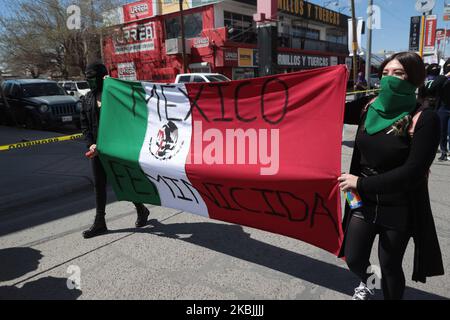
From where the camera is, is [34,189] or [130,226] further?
[34,189]

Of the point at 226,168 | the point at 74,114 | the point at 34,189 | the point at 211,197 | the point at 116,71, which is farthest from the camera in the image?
the point at 116,71

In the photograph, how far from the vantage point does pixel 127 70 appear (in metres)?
29.9

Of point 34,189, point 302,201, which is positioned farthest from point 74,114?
point 302,201

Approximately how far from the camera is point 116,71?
3088cm

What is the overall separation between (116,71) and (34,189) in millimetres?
27378

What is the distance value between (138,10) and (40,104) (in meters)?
19.4

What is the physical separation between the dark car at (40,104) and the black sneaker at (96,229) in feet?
28.6

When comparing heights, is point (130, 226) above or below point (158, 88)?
below

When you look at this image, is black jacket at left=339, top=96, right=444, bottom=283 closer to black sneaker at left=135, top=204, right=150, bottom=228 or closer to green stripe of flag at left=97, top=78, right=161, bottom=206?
green stripe of flag at left=97, top=78, right=161, bottom=206

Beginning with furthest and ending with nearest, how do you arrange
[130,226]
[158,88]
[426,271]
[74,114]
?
[74,114] < [130,226] < [158,88] < [426,271]

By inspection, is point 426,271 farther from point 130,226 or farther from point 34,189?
point 34,189

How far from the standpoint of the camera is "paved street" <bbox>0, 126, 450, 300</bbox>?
291cm

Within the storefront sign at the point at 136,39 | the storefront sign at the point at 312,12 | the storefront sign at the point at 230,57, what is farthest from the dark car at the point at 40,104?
the storefront sign at the point at 312,12

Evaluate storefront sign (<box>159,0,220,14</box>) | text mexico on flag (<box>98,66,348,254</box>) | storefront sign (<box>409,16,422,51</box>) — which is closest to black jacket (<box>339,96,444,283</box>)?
text mexico on flag (<box>98,66,348,254</box>)
